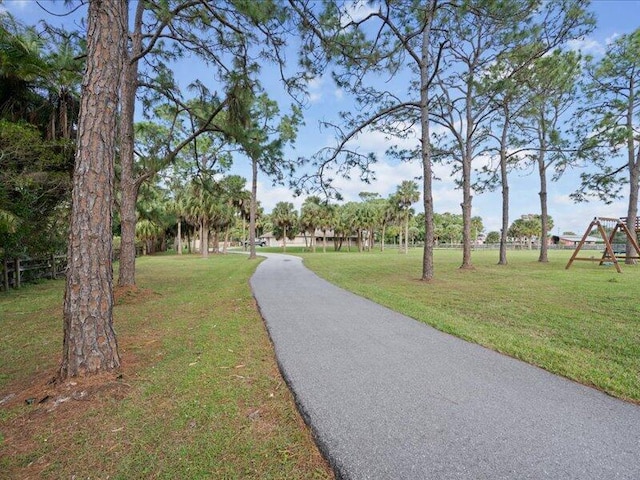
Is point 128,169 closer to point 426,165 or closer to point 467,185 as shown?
point 426,165

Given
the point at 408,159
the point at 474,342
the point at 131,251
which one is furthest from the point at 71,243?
the point at 408,159

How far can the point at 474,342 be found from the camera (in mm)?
4547

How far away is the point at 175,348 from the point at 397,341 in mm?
3105

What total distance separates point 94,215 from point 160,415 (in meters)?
2.09

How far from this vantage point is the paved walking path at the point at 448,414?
2021 millimetres

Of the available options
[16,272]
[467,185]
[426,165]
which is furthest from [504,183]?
[16,272]

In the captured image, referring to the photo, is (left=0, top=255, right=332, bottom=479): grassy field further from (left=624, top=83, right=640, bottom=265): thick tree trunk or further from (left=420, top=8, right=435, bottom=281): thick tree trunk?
(left=624, top=83, right=640, bottom=265): thick tree trunk

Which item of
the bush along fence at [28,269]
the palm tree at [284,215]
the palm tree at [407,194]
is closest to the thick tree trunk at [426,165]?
the bush along fence at [28,269]

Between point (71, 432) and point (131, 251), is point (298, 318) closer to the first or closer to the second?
point (71, 432)

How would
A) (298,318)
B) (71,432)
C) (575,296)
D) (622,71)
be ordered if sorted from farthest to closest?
(622,71) → (575,296) → (298,318) → (71,432)

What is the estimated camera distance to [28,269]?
11.3m

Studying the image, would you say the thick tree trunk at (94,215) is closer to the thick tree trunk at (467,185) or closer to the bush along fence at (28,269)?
the bush along fence at (28,269)

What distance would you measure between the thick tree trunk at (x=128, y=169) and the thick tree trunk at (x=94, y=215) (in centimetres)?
559

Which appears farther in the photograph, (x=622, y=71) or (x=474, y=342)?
(x=622, y=71)
